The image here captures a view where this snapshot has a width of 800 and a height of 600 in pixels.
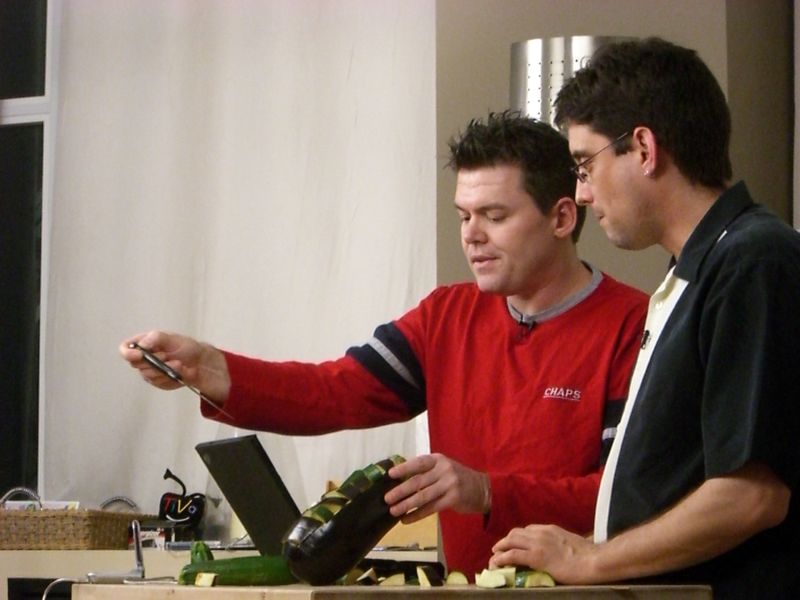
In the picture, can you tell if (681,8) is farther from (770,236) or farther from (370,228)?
(770,236)

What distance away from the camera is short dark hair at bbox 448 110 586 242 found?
191cm

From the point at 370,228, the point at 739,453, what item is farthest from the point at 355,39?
the point at 739,453

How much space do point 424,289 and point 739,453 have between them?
2.11 metres

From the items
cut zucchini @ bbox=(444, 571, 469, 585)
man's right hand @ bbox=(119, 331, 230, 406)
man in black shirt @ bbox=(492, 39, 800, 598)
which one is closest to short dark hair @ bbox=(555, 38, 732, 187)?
man in black shirt @ bbox=(492, 39, 800, 598)

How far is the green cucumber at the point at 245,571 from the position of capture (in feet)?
4.14

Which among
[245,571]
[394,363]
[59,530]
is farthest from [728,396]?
[59,530]

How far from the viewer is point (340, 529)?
1289mm

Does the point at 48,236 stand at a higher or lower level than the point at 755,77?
lower

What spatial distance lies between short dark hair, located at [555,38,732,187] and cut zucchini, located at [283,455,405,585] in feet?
1.50

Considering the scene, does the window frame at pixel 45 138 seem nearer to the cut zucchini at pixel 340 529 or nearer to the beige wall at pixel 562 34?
the beige wall at pixel 562 34

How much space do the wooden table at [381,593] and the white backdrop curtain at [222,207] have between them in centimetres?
202

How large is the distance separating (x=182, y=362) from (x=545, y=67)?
1268mm

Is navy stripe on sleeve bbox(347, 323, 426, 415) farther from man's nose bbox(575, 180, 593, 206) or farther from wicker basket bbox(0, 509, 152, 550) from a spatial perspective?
wicker basket bbox(0, 509, 152, 550)

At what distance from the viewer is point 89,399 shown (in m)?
3.64
